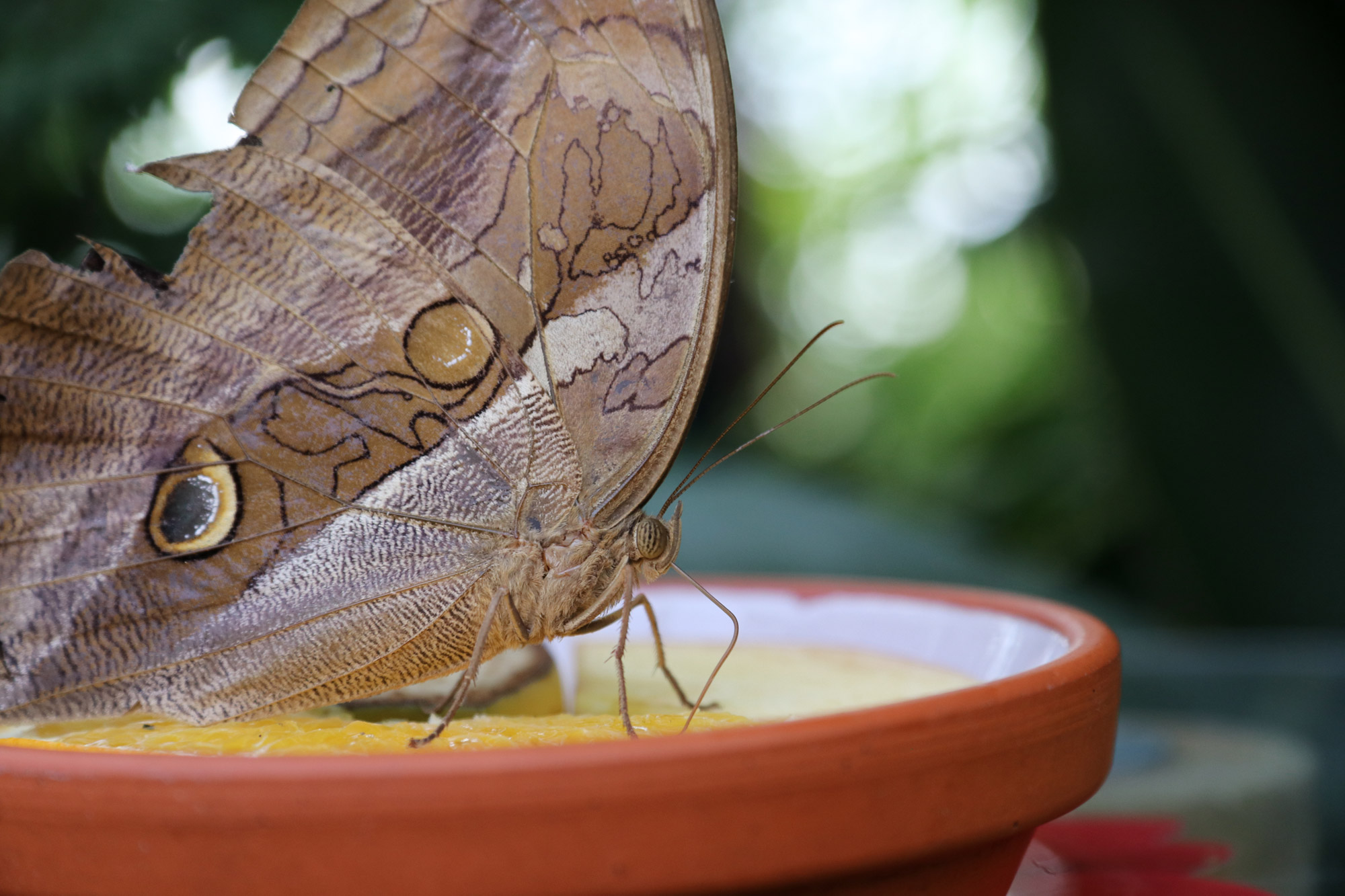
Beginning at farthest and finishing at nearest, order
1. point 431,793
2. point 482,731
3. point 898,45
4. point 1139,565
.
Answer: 1. point 898,45
2. point 1139,565
3. point 482,731
4. point 431,793

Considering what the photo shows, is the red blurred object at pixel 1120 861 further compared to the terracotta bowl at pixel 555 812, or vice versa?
the red blurred object at pixel 1120 861

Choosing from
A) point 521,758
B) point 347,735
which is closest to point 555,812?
point 521,758

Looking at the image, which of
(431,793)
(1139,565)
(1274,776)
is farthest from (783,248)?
(431,793)

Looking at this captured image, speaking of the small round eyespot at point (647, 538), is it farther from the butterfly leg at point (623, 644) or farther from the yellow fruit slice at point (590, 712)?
the yellow fruit slice at point (590, 712)

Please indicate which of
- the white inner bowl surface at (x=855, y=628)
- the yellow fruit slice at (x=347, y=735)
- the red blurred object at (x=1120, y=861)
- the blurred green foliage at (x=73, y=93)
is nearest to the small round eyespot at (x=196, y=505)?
the yellow fruit slice at (x=347, y=735)

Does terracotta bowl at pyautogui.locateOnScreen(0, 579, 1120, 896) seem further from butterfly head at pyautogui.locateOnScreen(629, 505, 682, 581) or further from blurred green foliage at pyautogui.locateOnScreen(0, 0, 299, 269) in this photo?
blurred green foliage at pyautogui.locateOnScreen(0, 0, 299, 269)

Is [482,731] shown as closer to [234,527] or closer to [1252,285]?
[234,527]
